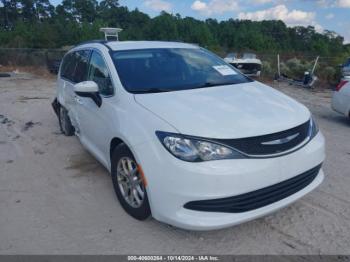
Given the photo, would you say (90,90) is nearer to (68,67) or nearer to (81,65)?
(81,65)

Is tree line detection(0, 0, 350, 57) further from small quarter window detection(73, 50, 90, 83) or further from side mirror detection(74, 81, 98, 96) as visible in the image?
side mirror detection(74, 81, 98, 96)

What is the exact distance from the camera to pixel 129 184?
3.06 m

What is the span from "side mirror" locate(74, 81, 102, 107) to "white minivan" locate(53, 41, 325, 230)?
0.01 metres

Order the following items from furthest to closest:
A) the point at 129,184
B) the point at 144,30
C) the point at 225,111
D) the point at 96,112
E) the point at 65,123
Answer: the point at 144,30, the point at 65,123, the point at 96,112, the point at 129,184, the point at 225,111

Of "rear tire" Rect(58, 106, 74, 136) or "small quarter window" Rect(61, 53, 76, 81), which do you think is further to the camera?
"rear tire" Rect(58, 106, 74, 136)

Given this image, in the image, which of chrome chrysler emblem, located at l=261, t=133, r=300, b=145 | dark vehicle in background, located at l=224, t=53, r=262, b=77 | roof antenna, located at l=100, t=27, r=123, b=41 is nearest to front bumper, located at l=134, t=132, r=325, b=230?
chrome chrysler emblem, located at l=261, t=133, r=300, b=145

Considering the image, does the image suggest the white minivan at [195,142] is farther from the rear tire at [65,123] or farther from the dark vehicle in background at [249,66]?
the dark vehicle in background at [249,66]

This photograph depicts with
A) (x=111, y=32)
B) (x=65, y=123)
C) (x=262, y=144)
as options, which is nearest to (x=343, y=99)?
(x=262, y=144)

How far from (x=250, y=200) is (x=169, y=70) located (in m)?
1.81

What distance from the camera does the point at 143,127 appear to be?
2703mm

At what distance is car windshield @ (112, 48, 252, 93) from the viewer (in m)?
3.33

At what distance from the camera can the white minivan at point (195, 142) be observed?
95.3 inches

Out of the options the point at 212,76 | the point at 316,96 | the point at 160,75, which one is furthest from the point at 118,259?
the point at 316,96

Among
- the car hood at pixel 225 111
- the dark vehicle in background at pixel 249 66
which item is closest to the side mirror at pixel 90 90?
the car hood at pixel 225 111
